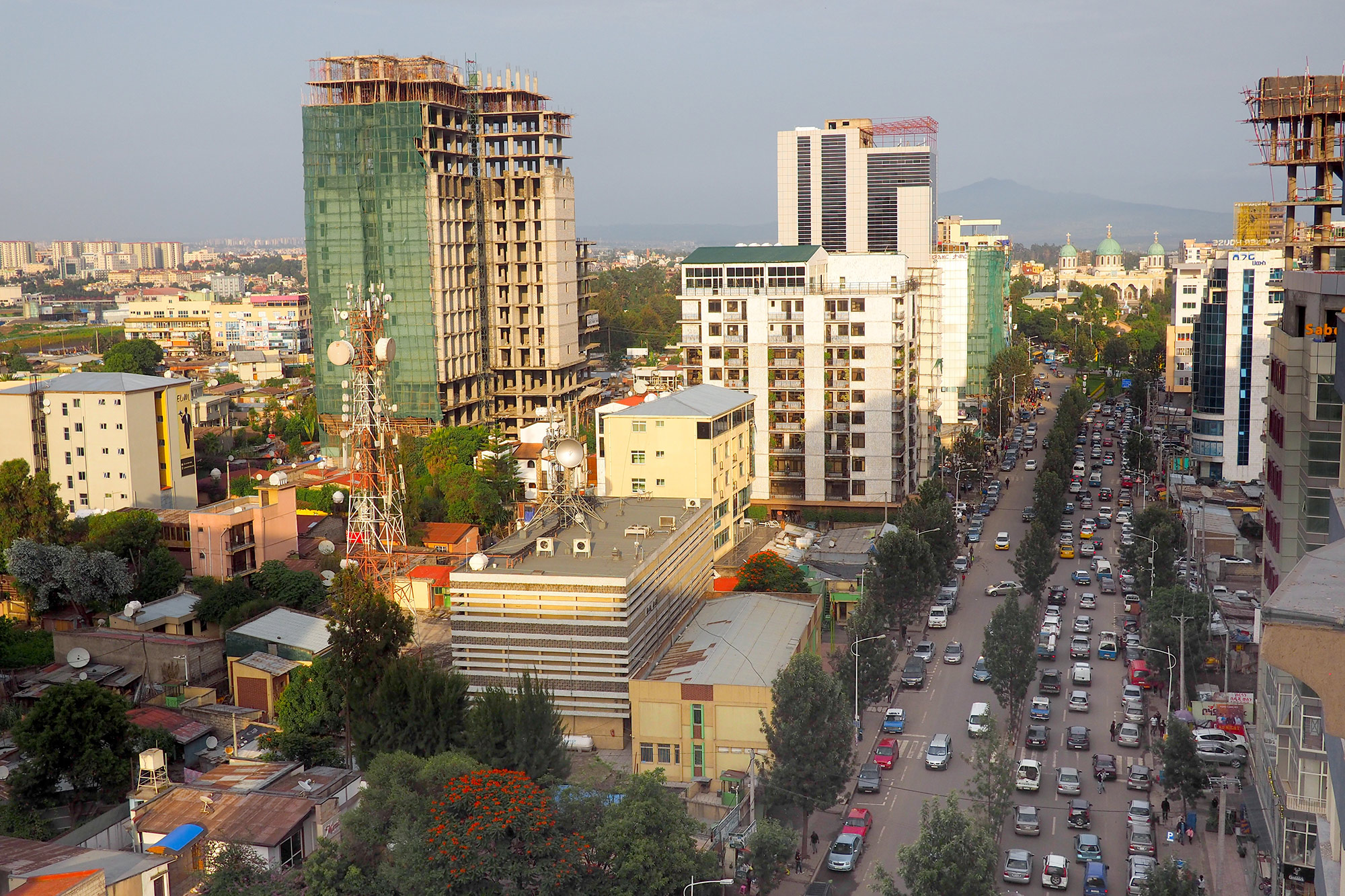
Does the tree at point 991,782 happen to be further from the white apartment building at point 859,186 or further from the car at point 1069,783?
the white apartment building at point 859,186

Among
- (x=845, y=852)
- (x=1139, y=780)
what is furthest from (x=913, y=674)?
(x=845, y=852)

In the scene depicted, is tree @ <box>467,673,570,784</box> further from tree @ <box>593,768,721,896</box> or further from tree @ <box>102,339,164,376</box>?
tree @ <box>102,339,164,376</box>

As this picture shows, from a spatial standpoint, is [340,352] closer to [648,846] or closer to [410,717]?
[410,717]

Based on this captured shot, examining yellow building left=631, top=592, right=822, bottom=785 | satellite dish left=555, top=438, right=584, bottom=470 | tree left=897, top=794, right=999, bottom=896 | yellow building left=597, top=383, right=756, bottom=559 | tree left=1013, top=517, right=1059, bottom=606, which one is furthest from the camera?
yellow building left=597, top=383, right=756, bottom=559

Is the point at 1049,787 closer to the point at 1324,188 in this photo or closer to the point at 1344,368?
the point at 1344,368

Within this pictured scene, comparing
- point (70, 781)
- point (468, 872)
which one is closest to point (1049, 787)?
point (468, 872)

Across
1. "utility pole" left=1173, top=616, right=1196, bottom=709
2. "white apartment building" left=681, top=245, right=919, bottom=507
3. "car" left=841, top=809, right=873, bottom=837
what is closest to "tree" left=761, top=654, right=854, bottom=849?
"car" left=841, top=809, right=873, bottom=837

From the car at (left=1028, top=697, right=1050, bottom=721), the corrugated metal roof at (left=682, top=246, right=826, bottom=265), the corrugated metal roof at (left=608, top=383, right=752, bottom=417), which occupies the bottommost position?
the car at (left=1028, top=697, right=1050, bottom=721)
